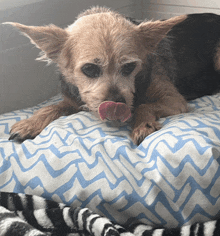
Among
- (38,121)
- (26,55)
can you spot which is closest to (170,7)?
(26,55)

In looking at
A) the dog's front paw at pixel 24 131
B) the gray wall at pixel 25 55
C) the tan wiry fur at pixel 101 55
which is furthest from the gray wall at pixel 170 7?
the dog's front paw at pixel 24 131

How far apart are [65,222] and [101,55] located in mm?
868

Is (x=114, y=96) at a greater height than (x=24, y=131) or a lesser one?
greater

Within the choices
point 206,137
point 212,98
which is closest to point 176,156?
point 206,137

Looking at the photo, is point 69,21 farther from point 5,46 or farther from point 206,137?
point 206,137

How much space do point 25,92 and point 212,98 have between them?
1.46 metres

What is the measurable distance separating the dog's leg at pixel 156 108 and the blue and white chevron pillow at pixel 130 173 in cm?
14

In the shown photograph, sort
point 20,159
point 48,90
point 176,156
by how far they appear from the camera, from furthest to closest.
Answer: point 48,90
point 20,159
point 176,156

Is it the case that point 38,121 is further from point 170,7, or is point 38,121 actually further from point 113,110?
point 170,7

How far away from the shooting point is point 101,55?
1.50m

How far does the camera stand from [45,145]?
1.34m

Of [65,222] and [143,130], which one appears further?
[143,130]

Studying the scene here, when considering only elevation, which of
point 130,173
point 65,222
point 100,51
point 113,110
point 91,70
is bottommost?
point 65,222

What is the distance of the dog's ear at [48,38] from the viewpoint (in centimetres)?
160
